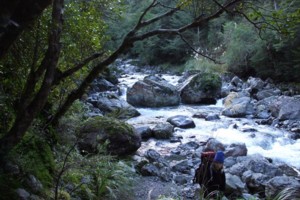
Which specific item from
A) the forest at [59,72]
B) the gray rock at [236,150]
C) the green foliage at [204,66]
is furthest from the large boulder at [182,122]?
the green foliage at [204,66]

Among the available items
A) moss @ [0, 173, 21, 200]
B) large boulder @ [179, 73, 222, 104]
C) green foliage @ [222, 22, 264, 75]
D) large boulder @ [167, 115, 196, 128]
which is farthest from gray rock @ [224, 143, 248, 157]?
green foliage @ [222, 22, 264, 75]

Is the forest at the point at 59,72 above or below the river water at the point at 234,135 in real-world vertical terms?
above

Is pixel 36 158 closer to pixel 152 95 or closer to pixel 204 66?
pixel 152 95

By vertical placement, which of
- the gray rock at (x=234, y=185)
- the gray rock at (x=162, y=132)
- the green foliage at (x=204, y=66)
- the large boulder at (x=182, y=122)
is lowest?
the gray rock at (x=234, y=185)

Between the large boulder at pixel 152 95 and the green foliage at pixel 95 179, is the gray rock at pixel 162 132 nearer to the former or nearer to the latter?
the large boulder at pixel 152 95

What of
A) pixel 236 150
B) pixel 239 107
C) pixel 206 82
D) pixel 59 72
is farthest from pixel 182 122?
pixel 59 72

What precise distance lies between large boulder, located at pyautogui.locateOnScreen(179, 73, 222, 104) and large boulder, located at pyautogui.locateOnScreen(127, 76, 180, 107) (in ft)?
2.25

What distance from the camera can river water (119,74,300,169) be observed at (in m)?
10.3

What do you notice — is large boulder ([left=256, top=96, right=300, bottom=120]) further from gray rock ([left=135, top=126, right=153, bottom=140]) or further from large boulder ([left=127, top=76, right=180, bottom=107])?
gray rock ([left=135, top=126, right=153, bottom=140])

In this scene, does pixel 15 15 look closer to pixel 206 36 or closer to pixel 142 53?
pixel 206 36

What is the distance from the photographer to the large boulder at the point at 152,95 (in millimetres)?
16609

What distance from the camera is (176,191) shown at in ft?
21.5

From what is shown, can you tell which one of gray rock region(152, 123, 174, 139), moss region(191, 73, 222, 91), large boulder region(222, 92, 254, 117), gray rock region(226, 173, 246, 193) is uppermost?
moss region(191, 73, 222, 91)

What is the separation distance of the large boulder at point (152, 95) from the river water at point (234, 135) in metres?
0.87
